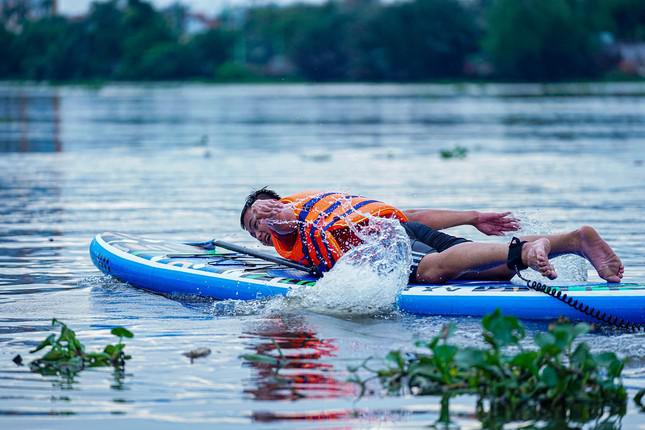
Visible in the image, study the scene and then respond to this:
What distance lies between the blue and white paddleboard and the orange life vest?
0.22 m

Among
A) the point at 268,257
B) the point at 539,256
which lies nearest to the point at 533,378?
the point at 539,256

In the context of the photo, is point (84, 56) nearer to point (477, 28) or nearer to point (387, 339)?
point (477, 28)

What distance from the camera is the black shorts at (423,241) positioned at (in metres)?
8.35

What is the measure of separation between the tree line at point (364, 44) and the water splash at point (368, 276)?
322ft

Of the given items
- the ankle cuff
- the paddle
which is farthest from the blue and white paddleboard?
the ankle cuff

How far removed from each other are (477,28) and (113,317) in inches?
4554

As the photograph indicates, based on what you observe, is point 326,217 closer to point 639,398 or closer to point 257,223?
point 257,223

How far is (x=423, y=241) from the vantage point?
8.58 m

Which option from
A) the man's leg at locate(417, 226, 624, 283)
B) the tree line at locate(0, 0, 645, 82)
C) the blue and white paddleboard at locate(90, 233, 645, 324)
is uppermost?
the tree line at locate(0, 0, 645, 82)

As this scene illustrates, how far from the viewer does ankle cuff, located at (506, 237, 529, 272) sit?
7766mm

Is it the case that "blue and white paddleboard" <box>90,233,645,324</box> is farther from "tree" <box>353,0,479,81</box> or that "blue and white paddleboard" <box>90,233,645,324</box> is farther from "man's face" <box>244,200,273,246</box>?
"tree" <box>353,0,479,81</box>

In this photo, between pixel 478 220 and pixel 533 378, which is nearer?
pixel 533 378

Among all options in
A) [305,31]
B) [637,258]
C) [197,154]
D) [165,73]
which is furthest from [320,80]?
[637,258]

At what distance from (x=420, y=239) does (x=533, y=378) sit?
111 inches
